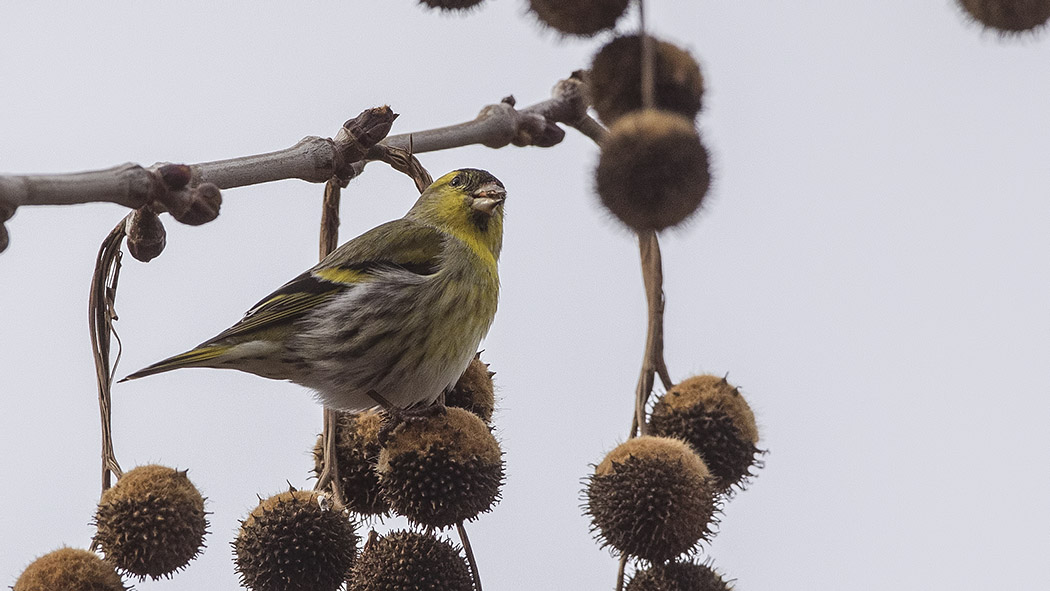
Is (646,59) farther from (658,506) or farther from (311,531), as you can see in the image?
(311,531)

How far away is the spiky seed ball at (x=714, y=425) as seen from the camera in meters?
2.50

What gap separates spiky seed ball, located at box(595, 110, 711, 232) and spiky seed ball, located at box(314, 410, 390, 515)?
95 cm

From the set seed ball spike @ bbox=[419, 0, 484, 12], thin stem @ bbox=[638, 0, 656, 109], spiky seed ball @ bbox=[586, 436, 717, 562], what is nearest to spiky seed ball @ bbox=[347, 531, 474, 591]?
spiky seed ball @ bbox=[586, 436, 717, 562]

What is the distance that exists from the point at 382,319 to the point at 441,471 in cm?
107

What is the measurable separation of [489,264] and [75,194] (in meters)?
2.06

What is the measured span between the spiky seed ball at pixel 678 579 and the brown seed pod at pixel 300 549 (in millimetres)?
586

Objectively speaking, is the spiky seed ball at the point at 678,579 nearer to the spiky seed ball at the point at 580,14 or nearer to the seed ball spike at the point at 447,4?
the spiky seed ball at the point at 580,14

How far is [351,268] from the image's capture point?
3430 mm

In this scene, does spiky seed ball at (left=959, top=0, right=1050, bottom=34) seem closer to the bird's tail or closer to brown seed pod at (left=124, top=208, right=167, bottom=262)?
brown seed pod at (left=124, top=208, right=167, bottom=262)

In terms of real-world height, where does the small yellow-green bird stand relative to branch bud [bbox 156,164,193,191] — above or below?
above

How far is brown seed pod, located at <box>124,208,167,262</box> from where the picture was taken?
2.33m

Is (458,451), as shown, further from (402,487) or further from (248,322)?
(248,322)

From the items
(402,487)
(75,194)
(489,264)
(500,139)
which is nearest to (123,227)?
(75,194)

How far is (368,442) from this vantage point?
8.31 ft
